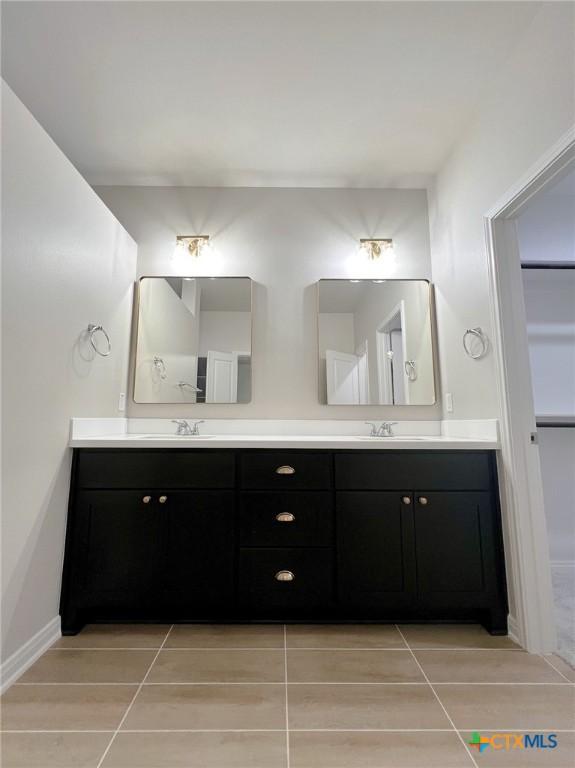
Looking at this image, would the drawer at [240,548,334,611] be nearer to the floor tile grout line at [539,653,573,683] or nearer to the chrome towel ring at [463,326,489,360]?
the floor tile grout line at [539,653,573,683]

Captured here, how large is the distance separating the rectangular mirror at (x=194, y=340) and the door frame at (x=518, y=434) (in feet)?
4.67

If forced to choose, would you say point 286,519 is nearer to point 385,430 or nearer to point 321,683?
point 321,683

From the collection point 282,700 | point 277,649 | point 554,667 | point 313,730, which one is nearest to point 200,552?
point 277,649

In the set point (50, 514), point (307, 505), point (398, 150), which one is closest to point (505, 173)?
point (398, 150)

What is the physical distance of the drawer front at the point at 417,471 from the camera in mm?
1751

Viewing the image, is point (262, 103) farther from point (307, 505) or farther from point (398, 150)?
point (307, 505)

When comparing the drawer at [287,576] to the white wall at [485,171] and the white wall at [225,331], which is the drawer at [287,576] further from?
the white wall at [225,331]

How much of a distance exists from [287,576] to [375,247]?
2.06 m

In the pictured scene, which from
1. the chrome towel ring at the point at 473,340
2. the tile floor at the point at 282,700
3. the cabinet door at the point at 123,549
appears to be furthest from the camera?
the chrome towel ring at the point at 473,340

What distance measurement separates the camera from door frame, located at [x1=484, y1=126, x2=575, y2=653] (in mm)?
1558

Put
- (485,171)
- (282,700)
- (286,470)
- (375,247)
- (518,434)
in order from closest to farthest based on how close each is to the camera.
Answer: (282,700) < (518,434) < (286,470) < (485,171) < (375,247)

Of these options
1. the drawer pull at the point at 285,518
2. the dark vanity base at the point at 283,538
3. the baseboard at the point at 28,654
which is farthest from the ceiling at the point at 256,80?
the baseboard at the point at 28,654

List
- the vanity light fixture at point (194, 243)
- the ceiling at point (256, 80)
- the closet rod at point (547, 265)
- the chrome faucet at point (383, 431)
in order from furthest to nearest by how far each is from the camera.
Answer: the vanity light fixture at point (194, 243) < the chrome faucet at point (383, 431) < the closet rod at point (547, 265) < the ceiling at point (256, 80)

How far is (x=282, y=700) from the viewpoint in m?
1.26
